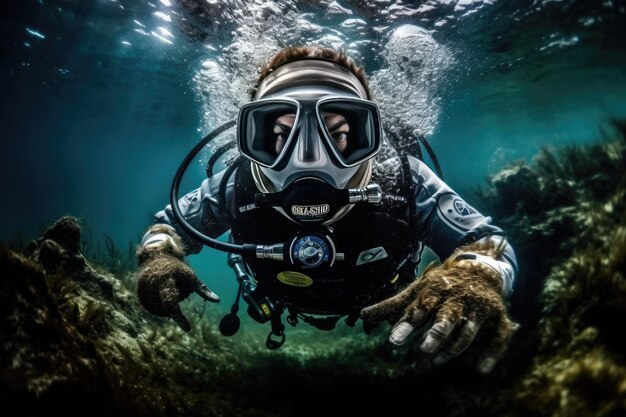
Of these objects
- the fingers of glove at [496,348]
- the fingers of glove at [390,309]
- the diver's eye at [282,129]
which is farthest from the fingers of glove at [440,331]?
the diver's eye at [282,129]

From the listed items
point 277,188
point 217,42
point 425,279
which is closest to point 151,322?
point 277,188

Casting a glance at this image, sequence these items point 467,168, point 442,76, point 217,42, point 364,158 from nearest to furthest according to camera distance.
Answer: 1. point 364,158
2. point 217,42
3. point 442,76
4. point 467,168

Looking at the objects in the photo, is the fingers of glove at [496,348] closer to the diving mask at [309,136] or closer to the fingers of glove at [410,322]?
the fingers of glove at [410,322]

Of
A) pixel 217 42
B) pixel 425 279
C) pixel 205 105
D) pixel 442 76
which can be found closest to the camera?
pixel 425 279

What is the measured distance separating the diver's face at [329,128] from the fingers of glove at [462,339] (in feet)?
→ 6.58

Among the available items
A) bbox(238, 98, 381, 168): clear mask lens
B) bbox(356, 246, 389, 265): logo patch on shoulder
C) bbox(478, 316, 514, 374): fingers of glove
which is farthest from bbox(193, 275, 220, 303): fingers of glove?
bbox(478, 316, 514, 374): fingers of glove

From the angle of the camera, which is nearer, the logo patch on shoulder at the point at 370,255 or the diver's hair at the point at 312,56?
the logo patch on shoulder at the point at 370,255

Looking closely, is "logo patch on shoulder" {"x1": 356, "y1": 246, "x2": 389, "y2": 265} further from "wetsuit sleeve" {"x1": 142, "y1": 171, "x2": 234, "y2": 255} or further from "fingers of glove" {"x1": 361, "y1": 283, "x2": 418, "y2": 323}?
"wetsuit sleeve" {"x1": 142, "y1": 171, "x2": 234, "y2": 255}

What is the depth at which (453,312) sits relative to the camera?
182 cm

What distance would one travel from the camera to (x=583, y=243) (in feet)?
7.54

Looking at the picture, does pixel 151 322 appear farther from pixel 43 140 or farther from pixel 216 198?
pixel 43 140

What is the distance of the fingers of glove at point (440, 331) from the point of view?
1.74 metres

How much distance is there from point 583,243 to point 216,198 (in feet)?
12.1

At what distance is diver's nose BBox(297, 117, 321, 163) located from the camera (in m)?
2.92
